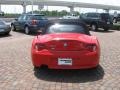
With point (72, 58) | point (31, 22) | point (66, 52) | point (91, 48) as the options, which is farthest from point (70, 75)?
point (31, 22)

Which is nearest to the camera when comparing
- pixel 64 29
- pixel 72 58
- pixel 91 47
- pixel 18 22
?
pixel 72 58

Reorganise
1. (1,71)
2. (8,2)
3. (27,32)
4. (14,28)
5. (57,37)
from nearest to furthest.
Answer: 1. (57,37)
2. (1,71)
3. (27,32)
4. (14,28)
5. (8,2)

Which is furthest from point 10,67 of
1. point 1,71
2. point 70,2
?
point 70,2

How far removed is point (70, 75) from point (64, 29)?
4.86ft

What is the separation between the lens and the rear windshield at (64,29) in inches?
313

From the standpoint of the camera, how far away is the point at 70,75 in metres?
7.23

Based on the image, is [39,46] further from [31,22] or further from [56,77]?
[31,22]

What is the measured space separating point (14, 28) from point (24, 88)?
16.7 m

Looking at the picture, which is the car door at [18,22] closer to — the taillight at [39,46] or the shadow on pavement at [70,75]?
the shadow on pavement at [70,75]

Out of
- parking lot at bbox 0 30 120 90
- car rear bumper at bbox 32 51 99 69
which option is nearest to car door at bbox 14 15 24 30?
parking lot at bbox 0 30 120 90

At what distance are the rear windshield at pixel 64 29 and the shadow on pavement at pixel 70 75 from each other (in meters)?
1.16

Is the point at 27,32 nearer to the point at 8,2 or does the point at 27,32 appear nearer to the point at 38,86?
the point at 38,86

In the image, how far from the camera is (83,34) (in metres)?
7.78

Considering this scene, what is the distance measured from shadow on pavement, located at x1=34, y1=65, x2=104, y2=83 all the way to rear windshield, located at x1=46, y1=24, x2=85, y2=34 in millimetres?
1165
